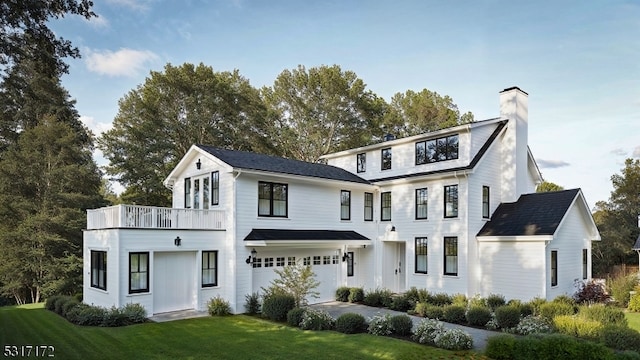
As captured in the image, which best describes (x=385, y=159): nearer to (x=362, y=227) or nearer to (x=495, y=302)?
(x=362, y=227)

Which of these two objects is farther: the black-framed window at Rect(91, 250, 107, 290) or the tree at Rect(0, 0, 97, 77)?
the black-framed window at Rect(91, 250, 107, 290)

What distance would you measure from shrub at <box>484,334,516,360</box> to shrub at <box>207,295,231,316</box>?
9093 millimetres

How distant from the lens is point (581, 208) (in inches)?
738

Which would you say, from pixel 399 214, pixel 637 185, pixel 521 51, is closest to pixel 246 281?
pixel 399 214

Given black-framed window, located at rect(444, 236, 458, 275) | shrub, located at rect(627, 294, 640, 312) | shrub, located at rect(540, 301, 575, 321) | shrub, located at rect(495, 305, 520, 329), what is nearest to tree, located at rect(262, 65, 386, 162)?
black-framed window, located at rect(444, 236, 458, 275)

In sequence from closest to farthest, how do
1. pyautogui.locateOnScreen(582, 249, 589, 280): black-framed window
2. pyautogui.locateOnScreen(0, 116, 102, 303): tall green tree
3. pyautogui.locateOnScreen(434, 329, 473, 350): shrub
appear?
1. pyautogui.locateOnScreen(434, 329, 473, 350): shrub
2. pyautogui.locateOnScreen(582, 249, 589, 280): black-framed window
3. pyautogui.locateOnScreen(0, 116, 102, 303): tall green tree

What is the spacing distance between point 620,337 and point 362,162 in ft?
48.3

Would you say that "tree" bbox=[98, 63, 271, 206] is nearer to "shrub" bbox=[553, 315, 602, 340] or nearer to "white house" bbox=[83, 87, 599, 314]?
"white house" bbox=[83, 87, 599, 314]

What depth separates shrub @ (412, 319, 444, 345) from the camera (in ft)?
35.8

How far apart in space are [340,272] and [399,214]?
3.91 meters

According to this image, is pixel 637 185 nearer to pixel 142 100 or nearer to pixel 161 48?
pixel 161 48

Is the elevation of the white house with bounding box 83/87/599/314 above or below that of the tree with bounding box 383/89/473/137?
below

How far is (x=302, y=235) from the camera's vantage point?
696 inches

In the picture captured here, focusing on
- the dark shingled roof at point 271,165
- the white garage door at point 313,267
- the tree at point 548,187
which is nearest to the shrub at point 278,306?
the white garage door at point 313,267
